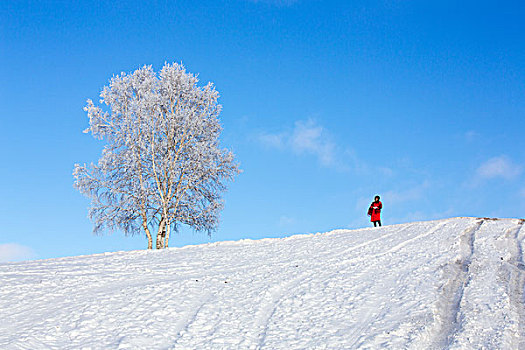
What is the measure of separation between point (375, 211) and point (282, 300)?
11.8 meters

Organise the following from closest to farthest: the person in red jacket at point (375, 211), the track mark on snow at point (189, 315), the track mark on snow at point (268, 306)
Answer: the track mark on snow at point (268, 306) → the track mark on snow at point (189, 315) → the person in red jacket at point (375, 211)

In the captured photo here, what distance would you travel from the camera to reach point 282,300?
7.87 metres

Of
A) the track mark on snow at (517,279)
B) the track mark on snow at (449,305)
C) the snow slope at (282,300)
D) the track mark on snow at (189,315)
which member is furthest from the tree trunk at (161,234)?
the track mark on snow at (517,279)

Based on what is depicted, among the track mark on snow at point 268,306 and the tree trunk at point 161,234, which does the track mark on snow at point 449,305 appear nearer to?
the track mark on snow at point 268,306

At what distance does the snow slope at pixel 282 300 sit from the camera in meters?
6.35

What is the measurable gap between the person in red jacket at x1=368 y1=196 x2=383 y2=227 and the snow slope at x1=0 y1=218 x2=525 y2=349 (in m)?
6.33

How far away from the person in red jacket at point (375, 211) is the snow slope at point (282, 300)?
6.33 metres

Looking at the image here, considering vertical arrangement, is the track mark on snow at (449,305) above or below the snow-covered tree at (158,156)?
below

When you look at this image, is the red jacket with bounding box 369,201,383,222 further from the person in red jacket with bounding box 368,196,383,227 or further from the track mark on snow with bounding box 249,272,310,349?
the track mark on snow with bounding box 249,272,310,349

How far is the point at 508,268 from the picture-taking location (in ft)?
30.8

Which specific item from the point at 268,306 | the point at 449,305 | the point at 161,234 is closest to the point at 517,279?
the point at 449,305

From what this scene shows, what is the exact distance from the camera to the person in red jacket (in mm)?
18812

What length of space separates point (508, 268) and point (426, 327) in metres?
3.97

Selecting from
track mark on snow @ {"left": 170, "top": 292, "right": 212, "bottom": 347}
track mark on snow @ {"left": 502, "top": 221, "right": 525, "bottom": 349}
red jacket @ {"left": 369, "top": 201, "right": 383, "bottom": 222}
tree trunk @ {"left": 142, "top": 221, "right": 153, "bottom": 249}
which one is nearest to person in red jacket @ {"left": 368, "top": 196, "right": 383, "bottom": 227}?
red jacket @ {"left": 369, "top": 201, "right": 383, "bottom": 222}
